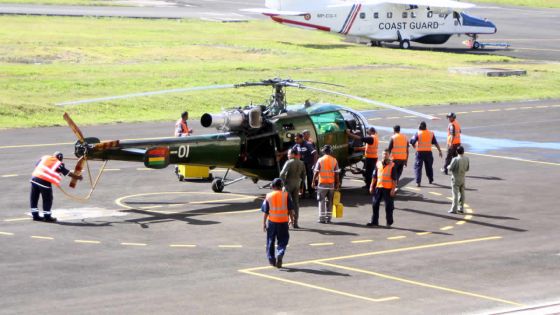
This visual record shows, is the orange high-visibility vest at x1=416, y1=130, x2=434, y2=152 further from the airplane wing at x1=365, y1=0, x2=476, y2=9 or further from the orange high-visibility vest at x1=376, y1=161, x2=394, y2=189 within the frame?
the airplane wing at x1=365, y1=0, x2=476, y2=9

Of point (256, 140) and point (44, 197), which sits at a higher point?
point (256, 140)

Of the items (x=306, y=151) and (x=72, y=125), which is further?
(x=306, y=151)

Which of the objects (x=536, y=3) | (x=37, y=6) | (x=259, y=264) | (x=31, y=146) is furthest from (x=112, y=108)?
(x=536, y=3)

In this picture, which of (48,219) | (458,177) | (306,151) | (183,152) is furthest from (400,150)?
(48,219)

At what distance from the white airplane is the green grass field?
1.40 metres

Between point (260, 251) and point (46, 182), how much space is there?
563 centimetres

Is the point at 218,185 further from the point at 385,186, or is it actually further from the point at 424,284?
the point at 424,284

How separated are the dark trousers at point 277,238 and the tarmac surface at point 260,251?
0.99 ft

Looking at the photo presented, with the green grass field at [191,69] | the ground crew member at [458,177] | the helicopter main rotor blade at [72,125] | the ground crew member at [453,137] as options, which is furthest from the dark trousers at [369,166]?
the green grass field at [191,69]

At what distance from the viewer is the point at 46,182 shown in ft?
82.0

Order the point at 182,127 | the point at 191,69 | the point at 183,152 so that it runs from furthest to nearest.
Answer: the point at 191,69 < the point at 182,127 < the point at 183,152

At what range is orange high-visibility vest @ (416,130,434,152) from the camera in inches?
1204

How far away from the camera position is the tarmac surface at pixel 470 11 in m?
73.7

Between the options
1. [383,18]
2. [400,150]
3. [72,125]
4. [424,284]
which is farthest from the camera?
[383,18]
